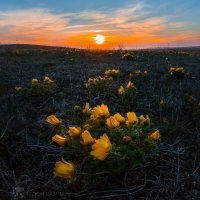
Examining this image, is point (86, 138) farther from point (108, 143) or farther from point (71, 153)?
point (71, 153)

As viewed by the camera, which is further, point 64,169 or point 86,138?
point 86,138

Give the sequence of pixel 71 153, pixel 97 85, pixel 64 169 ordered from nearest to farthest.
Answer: pixel 64 169 → pixel 71 153 → pixel 97 85

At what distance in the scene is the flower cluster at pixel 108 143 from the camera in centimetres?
229

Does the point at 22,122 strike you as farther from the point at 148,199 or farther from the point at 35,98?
the point at 148,199

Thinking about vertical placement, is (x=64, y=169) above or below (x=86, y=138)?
below

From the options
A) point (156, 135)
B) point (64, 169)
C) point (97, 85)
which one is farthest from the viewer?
point (97, 85)

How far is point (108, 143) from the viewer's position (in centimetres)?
229

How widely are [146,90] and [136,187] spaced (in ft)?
11.3

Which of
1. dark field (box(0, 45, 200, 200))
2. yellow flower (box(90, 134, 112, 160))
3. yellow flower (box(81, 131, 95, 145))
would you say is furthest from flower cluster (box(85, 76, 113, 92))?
yellow flower (box(90, 134, 112, 160))

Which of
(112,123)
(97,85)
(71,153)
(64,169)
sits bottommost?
(71,153)

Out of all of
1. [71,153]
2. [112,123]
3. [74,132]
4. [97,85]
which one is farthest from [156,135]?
[97,85]

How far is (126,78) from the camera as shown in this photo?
702 cm

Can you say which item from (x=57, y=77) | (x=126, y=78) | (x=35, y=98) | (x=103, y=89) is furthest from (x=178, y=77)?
(x=35, y=98)

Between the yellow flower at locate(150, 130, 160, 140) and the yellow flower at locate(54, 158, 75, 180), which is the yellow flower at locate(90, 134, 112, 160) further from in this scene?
the yellow flower at locate(150, 130, 160, 140)
